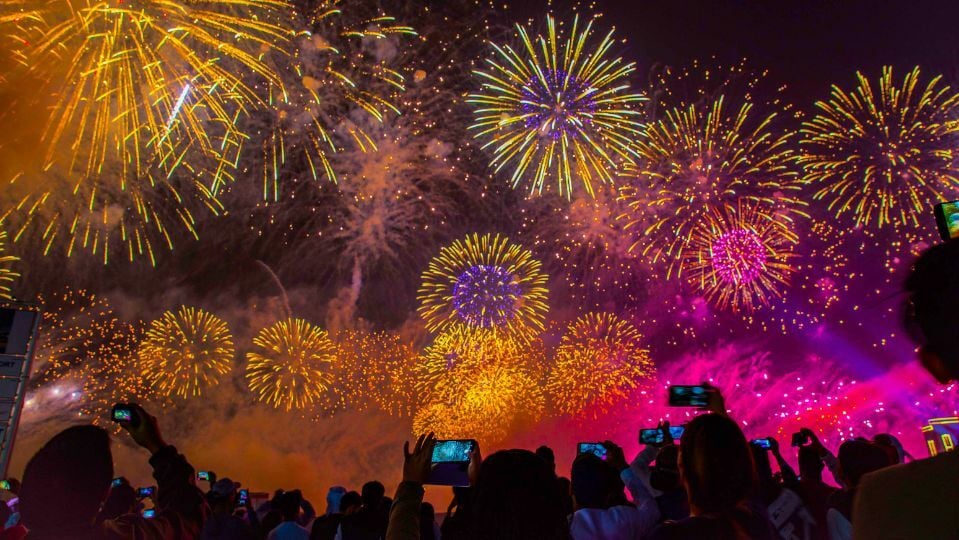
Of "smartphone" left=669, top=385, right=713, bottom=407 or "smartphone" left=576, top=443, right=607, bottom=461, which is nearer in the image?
"smartphone" left=669, top=385, right=713, bottom=407

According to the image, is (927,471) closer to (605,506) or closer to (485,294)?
(605,506)

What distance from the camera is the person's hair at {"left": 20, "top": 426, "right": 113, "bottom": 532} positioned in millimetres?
3098

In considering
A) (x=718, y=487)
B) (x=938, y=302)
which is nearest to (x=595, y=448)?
(x=718, y=487)

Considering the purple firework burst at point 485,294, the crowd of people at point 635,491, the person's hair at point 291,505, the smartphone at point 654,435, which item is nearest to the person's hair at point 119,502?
the crowd of people at point 635,491

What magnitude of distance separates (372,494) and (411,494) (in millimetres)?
3509

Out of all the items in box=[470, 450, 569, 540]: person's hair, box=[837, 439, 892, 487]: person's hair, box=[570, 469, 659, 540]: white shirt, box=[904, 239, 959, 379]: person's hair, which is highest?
box=[904, 239, 959, 379]: person's hair

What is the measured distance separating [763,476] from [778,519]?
33cm

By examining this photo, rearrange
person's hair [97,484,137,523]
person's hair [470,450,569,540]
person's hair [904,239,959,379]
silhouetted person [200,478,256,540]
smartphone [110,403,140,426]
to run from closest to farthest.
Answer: person's hair [904,239,959,379] → person's hair [470,450,569,540] → smartphone [110,403,140,426] → person's hair [97,484,137,523] → silhouetted person [200,478,256,540]

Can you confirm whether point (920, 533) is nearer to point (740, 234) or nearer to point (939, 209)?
point (939, 209)

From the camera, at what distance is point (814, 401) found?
42.6 metres

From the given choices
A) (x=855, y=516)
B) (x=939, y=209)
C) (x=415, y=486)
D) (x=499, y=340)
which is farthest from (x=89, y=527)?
(x=499, y=340)

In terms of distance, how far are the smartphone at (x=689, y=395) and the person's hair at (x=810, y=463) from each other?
77.8 inches

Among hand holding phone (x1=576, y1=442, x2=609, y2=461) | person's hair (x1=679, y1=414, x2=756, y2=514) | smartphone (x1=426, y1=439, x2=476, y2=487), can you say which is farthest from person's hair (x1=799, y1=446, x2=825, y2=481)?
smartphone (x1=426, y1=439, x2=476, y2=487)

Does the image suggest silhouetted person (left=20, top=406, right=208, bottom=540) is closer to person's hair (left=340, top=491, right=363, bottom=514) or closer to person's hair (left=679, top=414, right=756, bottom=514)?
person's hair (left=679, top=414, right=756, bottom=514)
